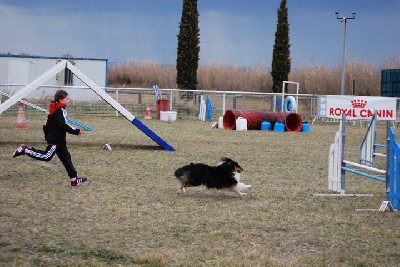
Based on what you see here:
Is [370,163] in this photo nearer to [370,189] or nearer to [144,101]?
[370,189]

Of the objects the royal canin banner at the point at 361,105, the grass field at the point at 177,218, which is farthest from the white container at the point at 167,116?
the grass field at the point at 177,218

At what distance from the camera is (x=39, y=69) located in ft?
124

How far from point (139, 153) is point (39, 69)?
79.2 feet

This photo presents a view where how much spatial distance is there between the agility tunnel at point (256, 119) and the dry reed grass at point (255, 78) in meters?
15.5

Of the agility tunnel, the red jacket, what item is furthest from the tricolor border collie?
the agility tunnel

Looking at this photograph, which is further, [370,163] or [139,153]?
[139,153]

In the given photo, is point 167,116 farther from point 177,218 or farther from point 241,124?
point 177,218

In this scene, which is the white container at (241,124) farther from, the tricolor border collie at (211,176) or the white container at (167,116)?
the tricolor border collie at (211,176)

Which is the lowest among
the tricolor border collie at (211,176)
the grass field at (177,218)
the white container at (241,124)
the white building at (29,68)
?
the grass field at (177,218)

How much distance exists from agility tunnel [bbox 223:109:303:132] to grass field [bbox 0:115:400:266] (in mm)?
9780

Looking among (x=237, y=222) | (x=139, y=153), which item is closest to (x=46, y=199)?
(x=237, y=222)

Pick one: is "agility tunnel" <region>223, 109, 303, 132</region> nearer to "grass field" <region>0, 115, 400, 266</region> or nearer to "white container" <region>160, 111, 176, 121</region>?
"white container" <region>160, 111, 176, 121</region>

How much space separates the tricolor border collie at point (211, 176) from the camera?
916 cm

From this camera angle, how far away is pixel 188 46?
120 ft
